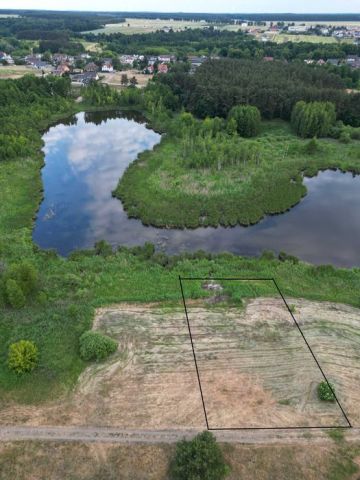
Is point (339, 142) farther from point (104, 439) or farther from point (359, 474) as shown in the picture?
point (104, 439)

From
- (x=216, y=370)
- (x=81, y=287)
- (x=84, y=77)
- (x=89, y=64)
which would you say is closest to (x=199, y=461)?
(x=216, y=370)

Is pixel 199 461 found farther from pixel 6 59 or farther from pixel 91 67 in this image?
pixel 6 59

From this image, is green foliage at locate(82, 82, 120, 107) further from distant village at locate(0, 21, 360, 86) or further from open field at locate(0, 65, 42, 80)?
open field at locate(0, 65, 42, 80)

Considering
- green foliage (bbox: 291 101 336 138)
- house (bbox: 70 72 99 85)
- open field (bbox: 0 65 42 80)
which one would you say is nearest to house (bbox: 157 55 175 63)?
house (bbox: 70 72 99 85)

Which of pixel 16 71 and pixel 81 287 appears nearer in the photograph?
pixel 81 287

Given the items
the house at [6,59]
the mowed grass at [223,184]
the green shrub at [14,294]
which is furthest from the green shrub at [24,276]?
the house at [6,59]
